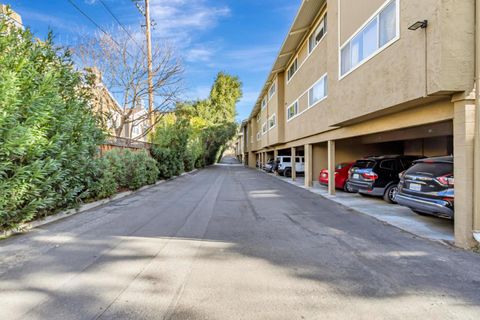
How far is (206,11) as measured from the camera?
1578cm

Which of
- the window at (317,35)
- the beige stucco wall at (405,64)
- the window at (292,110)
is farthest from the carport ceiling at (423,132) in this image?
the window at (292,110)

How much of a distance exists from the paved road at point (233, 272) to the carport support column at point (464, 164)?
1.41ft

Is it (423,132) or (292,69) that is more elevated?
A: (292,69)

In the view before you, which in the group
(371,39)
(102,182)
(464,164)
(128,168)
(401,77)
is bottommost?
(102,182)

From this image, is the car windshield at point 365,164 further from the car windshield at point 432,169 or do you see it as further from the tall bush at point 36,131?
the tall bush at point 36,131

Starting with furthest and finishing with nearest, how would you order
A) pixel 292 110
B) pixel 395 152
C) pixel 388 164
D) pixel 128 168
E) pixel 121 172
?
pixel 292 110 → pixel 395 152 → pixel 128 168 → pixel 121 172 → pixel 388 164

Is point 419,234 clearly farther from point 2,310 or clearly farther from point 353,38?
point 2,310

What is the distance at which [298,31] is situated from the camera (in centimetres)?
1491

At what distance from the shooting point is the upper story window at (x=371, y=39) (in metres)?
6.55

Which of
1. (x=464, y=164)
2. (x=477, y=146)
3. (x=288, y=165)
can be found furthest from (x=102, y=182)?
(x=288, y=165)

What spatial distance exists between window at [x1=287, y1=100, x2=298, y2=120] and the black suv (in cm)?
761

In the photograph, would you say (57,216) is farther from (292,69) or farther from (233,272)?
(292,69)

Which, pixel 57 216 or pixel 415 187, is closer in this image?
pixel 415 187

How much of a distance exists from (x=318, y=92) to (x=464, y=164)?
8.56 metres
